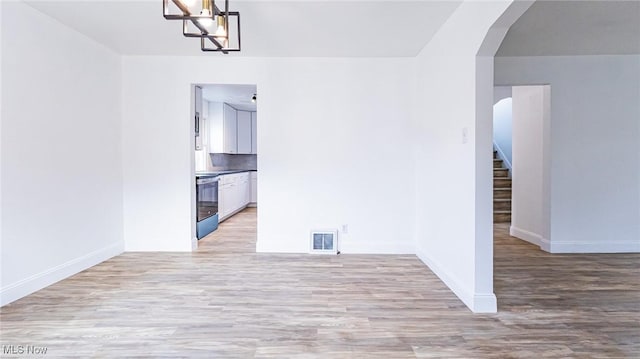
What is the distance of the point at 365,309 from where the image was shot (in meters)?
2.49

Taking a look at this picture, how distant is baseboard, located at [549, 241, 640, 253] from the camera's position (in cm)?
413

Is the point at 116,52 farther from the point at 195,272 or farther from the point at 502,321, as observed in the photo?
the point at 502,321

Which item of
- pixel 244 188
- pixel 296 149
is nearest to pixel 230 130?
pixel 244 188

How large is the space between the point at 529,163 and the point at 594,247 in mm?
1291

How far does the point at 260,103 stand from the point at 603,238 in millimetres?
4485

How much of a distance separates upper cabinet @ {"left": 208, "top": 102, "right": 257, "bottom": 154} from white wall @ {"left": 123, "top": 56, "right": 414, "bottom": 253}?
3308mm

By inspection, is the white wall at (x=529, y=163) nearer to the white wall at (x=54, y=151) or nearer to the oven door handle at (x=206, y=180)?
the oven door handle at (x=206, y=180)

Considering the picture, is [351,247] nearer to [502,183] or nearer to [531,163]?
[531,163]

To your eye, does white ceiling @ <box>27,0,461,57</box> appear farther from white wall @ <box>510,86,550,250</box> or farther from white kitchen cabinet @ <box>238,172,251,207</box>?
white kitchen cabinet @ <box>238,172,251,207</box>

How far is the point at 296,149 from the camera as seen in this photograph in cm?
409

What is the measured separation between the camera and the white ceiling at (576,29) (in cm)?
283

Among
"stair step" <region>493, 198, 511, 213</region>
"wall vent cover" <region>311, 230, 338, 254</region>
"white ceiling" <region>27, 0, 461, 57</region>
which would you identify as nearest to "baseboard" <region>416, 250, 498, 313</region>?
"wall vent cover" <region>311, 230, 338, 254</region>

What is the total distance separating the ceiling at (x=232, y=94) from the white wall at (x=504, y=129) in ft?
18.2

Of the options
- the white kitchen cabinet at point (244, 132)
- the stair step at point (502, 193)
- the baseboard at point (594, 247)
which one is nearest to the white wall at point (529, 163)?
the baseboard at point (594, 247)
